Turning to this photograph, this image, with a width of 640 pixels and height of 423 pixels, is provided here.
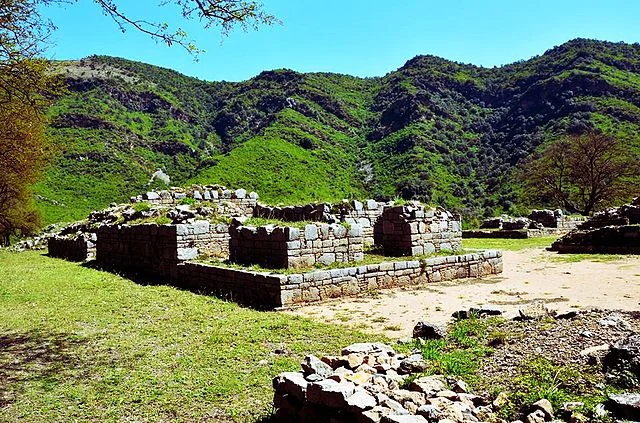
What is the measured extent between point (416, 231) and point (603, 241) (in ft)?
32.5

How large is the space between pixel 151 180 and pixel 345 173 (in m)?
21.1

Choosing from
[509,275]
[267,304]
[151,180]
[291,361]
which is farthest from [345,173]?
[291,361]

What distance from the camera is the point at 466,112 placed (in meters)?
68.8

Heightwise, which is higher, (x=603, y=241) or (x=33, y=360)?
(x=603, y=241)

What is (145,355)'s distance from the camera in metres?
7.21

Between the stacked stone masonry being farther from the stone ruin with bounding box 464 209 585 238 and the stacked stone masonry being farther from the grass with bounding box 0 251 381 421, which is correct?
the stone ruin with bounding box 464 209 585 238

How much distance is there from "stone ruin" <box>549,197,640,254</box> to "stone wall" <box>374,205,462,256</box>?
296 inches

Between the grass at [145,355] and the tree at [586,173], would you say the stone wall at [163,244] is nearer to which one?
the grass at [145,355]

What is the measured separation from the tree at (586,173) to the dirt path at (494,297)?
2462 centimetres

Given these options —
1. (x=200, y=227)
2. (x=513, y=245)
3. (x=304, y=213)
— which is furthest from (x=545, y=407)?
(x=513, y=245)

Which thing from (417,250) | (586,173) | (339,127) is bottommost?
(417,250)

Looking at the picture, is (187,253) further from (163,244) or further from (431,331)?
(431,331)

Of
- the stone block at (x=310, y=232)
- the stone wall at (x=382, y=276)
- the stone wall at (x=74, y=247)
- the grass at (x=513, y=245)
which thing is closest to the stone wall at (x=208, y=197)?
the stone wall at (x=74, y=247)

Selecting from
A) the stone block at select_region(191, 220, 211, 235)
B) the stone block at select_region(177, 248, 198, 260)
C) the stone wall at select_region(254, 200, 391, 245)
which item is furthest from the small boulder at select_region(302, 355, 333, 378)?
the stone wall at select_region(254, 200, 391, 245)
